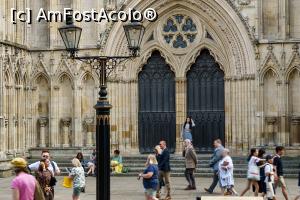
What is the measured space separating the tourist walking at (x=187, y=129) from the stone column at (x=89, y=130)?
3.69 m

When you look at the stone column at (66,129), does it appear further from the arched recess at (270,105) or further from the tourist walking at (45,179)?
the tourist walking at (45,179)

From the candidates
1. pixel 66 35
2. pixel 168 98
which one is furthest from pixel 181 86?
pixel 66 35

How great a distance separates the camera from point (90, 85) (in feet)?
104

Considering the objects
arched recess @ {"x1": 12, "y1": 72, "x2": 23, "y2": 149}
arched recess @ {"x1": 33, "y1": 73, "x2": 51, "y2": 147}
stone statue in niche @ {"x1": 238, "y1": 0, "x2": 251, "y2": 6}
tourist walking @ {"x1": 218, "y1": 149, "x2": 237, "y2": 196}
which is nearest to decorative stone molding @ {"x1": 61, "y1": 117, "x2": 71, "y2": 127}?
arched recess @ {"x1": 33, "y1": 73, "x2": 51, "y2": 147}

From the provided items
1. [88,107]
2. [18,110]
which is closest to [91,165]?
[88,107]

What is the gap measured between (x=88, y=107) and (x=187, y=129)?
4469 mm

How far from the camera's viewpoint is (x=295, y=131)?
30.0 meters

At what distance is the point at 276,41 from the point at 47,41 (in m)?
9.37

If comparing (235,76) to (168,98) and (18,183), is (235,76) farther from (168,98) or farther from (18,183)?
(18,183)

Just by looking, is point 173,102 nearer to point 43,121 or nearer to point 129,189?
point 43,121

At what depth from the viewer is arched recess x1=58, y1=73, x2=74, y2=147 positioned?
3189 centimetres

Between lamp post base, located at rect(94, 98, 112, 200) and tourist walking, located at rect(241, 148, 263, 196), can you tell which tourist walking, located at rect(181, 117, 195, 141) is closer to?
tourist walking, located at rect(241, 148, 263, 196)

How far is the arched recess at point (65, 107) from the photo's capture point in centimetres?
3189

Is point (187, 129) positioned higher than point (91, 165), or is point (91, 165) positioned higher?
point (187, 129)
